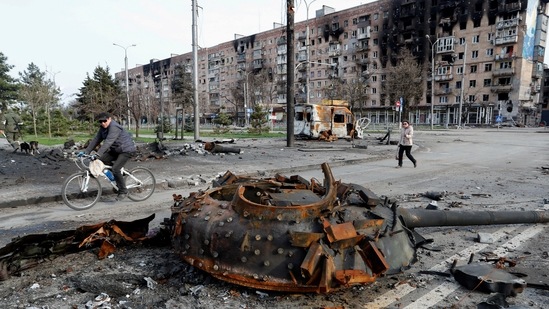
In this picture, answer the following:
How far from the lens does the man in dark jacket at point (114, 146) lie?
22.4 feet

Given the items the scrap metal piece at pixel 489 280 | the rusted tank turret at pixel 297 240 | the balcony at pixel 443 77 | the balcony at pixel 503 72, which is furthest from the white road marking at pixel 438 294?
the balcony at pixel 443 77

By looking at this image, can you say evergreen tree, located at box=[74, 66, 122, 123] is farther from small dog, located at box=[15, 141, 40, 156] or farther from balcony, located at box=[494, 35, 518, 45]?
balcony, located at box=[494, 35, 518, 45]

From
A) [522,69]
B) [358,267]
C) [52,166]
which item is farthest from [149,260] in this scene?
[522,69]

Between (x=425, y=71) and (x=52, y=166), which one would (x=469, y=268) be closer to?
(x=52, y=166)

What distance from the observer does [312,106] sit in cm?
2458

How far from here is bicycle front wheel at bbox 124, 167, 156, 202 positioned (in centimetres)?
748

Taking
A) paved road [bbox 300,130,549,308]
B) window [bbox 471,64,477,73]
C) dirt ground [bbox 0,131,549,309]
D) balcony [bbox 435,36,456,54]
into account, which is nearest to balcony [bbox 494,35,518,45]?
window [bbox 471,64,477,73]

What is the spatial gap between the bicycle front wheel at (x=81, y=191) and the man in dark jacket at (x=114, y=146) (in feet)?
1.36

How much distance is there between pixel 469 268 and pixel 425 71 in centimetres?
7225

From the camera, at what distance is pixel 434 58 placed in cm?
6850

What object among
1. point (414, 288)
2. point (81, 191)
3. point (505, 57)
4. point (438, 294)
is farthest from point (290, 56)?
point (505, 57)

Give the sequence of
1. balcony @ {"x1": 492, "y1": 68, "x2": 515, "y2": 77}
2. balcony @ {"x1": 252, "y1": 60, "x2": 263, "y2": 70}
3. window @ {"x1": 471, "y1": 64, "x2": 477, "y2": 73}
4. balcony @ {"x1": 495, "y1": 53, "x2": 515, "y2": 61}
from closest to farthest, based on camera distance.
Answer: balcony @ {"x1": 492, "y1": 68, "x2": 515, "y2": 77} → balcony @ {"x1": 495, "y1": 53, "x2": 515, "y2": 61} → window @ {"x1": 471, "y1": 64, "x2": 477, "y2": 73} → balcony @ {"x1": 252, "y1": 60, "x2": 263, "y2": 70}

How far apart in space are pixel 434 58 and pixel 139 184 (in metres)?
72.1

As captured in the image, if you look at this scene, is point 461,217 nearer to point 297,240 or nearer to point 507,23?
point 297,240
